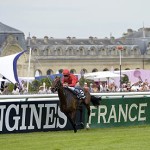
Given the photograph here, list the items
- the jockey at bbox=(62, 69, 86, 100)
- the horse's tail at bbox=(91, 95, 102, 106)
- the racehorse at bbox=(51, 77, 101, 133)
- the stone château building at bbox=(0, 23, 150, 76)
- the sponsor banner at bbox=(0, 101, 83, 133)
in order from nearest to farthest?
the racehorse at bbox=(51, 77, 101, 133) → the sponsor banner at bbox=(0, 101, 83, 133) → the jockey at bbox=(62, 69, 86, 100) → the horse's tail at bbox=(91, 95, 102, 106) → the stone château building at bbox=(0, 23, 150, 76)

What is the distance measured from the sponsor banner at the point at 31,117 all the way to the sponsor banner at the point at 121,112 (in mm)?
1221

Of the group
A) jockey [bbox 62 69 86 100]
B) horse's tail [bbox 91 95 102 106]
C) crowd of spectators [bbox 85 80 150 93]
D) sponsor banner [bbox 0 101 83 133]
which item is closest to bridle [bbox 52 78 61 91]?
jockey [bbox 62 69 86 100]

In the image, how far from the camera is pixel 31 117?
1972 cm

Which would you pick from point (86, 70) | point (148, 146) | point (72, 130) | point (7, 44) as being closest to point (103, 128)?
point (72, 130)

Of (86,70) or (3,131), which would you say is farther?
(86,70)

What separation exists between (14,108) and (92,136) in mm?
2538

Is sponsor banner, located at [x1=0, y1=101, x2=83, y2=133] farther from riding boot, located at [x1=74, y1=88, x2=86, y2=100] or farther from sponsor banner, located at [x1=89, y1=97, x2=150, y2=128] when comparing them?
sponsor banner, located at [x1=89, y1=97, x2=150, y2=128]

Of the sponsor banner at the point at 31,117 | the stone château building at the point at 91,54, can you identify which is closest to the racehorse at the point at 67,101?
the sponsor banner at the point at 31,117

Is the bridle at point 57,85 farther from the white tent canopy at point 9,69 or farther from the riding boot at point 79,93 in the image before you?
the white tent canopy at point 9,69

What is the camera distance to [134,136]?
1778 cm

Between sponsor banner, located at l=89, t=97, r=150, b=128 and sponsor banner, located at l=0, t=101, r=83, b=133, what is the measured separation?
1.22 metres

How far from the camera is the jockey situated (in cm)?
1958

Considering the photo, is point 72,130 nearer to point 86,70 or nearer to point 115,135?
point 115,135

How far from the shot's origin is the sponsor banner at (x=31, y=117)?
19.2m
